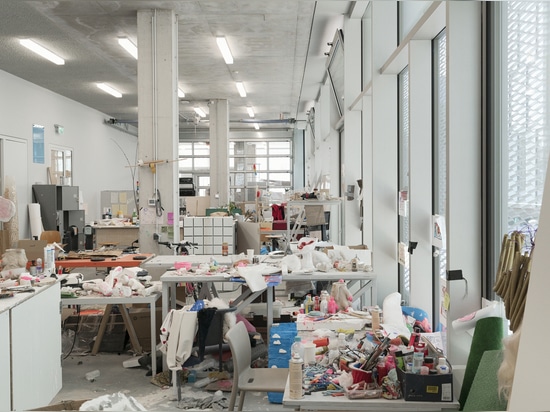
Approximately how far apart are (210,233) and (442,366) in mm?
6212

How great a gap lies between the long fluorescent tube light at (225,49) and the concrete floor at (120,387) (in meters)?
5.25

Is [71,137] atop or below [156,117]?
atop

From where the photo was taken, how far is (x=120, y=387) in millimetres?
4301

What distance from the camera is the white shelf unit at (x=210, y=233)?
27.1 ft

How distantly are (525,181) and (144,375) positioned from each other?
363 centimetres

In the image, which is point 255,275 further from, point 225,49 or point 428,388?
point 225,49

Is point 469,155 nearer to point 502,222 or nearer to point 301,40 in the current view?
point 502,222

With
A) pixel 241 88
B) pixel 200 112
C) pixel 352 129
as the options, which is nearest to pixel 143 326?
pixel 352 129

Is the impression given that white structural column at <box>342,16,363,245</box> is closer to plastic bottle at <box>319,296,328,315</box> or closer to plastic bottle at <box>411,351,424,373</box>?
plastic bottle at <box>319,296,328,315</box>

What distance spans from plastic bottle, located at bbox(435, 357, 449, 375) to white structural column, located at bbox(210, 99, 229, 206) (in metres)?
11.1

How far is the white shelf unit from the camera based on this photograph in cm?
826

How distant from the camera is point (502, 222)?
2.43 m

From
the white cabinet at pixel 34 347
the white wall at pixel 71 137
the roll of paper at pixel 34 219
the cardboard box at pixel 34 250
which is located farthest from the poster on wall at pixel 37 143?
the white cabinet at pixel 34 347

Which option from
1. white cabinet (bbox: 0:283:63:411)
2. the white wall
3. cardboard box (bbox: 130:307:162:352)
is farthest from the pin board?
white cabinet (bbox: 0:283:63:411)
